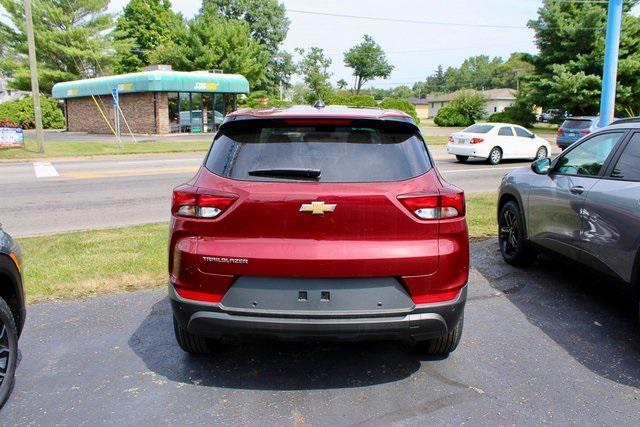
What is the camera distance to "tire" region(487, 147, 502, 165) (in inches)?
802

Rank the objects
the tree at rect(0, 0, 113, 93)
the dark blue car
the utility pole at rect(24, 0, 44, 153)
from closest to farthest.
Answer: the utility pole at rect(24, 0, 44, 153) → the dark blue car → the tree at rect(0, 0, 113, 93)

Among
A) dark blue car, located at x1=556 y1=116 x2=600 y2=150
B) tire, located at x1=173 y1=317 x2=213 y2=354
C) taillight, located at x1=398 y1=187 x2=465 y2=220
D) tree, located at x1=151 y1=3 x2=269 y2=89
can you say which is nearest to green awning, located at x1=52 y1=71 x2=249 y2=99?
tree, located at x1=151 y1=3 x2=269 y2=89

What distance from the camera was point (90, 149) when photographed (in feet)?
78.7

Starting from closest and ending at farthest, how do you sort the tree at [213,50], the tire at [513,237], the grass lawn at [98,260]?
Result: the grass lawn at [98,260] → the tire at [513,237] → the tree at [213,50]

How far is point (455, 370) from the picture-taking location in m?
3.69

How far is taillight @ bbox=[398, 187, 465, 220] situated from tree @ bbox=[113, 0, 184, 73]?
65.8 meters

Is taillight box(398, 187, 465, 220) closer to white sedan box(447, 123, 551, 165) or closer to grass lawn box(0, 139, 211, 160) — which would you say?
white sedan box(447, 123, 551, 165)

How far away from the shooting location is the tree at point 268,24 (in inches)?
2680

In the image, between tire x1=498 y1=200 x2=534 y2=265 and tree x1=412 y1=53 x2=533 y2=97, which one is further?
tree x1=412 y1=53 x2=533 y2=97

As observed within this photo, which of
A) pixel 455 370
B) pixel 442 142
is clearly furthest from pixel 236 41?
pixel 455 370

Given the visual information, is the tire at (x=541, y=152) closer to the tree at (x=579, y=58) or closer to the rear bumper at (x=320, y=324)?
the tree at (x=579, y=58)

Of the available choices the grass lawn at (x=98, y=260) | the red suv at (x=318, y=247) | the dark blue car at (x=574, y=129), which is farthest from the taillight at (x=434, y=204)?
the dark blue car at (x=574, y=129)

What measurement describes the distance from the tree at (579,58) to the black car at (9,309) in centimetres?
4198

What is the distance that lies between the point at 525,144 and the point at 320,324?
20.3m
